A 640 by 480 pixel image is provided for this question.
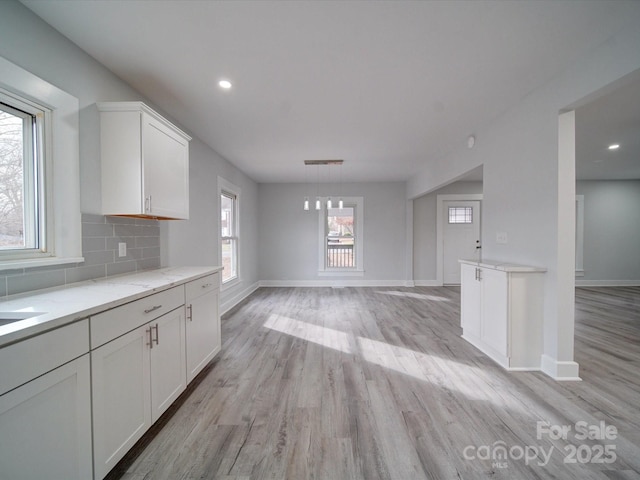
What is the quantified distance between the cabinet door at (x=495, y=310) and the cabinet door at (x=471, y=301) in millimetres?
100

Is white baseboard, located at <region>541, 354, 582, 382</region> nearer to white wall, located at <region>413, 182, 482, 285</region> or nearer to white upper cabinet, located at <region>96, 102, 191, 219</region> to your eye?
white upper cabinet, located at <region>96, 102, 191, 219</region>

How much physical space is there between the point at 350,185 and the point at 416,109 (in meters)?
3.91

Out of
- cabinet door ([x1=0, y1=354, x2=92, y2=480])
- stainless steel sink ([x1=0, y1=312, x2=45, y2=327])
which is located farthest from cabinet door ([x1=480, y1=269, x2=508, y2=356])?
stainless steel sink ([x1=0, y1=312, x2=45, y2=327])

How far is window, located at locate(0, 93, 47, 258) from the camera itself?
1524mm

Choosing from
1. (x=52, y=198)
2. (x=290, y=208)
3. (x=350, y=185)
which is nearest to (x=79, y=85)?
(x=52, y=198)

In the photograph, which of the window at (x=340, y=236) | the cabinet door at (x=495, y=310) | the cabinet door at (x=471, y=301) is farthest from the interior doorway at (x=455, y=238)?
the cabinet door at (x=495, y=310)

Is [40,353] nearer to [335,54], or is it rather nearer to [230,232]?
[335,54]

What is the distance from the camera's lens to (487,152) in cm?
320

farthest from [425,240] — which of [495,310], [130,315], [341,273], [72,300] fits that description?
[72,300]

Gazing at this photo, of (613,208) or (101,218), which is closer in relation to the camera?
(101,218)

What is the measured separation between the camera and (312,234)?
6742mm

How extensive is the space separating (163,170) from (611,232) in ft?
30.0

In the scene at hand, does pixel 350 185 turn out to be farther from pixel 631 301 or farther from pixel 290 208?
pixel 631 301

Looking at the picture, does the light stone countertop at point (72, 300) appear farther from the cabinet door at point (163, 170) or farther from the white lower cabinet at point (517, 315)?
the white lower cabinet at point (517, 315)
